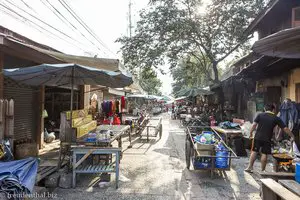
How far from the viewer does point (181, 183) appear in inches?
232

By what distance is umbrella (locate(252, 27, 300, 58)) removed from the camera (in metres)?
3.05

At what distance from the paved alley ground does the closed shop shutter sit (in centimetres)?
298

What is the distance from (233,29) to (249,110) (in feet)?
19.0

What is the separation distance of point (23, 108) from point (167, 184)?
4986mm

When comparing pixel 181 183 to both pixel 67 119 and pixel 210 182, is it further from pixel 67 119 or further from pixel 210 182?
pixel 67 119

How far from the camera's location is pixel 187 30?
16391mm

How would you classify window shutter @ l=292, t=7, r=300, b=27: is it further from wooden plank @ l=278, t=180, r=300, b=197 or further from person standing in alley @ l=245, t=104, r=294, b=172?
wooden plank @ l=278, t=180, r=300, b=197

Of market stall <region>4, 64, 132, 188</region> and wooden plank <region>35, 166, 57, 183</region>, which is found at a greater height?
market stall <region>4, 64, 132, 188</region>

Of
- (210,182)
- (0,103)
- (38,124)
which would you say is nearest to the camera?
(0,103)

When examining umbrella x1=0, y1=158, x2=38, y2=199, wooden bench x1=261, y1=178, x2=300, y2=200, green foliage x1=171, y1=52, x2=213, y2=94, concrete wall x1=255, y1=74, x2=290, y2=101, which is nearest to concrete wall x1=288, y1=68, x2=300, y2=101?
concrete wall x1=255, y1=74, x2=290, y2=101

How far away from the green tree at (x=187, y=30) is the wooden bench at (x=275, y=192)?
1407 cm

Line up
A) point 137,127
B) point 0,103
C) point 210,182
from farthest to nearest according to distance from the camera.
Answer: point 137,127
point 210,182
point 0,103

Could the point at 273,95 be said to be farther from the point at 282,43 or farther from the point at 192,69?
the point at 192,69

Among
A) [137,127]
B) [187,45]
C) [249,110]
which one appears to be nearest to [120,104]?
[137,127]
